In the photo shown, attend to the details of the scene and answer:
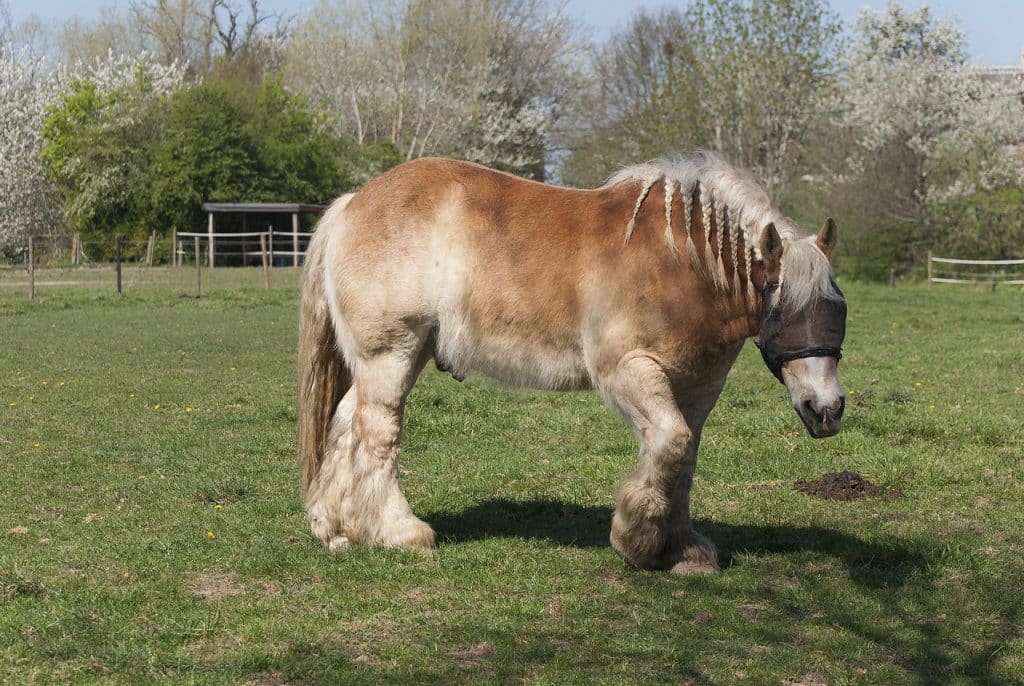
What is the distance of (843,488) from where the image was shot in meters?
6.89

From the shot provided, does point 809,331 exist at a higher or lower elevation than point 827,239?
lower

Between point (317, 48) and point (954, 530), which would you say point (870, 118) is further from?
point (954, 530)

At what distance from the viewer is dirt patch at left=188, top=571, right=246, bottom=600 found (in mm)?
4945

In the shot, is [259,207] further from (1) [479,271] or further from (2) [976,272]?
(1) [479,271]

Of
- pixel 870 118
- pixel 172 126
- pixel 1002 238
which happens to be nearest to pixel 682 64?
pixel 870 118

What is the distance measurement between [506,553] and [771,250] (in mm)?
2082

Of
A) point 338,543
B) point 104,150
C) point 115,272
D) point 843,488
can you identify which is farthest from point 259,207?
point 338,543

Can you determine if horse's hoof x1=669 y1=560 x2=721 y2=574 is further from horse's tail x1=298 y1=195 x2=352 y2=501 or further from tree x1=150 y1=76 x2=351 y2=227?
tree x1=150 y1=76 x2=351 y2=227

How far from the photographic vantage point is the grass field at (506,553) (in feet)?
13.6

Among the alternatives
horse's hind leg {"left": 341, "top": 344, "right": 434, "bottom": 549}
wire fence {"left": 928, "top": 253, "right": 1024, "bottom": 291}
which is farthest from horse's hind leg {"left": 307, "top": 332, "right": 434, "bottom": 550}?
wire fence {"left": 928, "top": 253, "right": 1024, "bottom": 291}

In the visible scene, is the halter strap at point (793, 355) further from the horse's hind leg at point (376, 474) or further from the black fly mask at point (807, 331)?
the horse's hind leg at point (376, 474)

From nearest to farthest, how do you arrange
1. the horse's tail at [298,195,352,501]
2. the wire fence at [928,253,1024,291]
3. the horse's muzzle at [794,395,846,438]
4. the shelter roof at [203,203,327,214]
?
the horse's muzzle at [794,395,846,438] → the horse's tail at [298,195,352,501] → the wire fence at [928,253,1024,291] → the shelter roof at [203,203,327,214]

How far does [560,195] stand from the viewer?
5.64 meters

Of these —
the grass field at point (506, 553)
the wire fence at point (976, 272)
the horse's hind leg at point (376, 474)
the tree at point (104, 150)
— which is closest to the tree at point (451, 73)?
the tree at point (104, 150)
